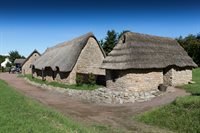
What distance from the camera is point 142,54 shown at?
2616cm

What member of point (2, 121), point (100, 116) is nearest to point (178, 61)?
point (100, 116)

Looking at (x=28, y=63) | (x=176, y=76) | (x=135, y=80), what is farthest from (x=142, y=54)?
(x=28, y=63)

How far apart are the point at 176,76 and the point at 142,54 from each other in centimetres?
486

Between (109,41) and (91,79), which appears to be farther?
(109,41)

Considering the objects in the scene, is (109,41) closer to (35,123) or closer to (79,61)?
(79,61)

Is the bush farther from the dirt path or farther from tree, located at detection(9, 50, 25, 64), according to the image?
tree, located at detection(9, 50, 25, 64)

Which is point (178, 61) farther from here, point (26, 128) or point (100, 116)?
point (26, 128)

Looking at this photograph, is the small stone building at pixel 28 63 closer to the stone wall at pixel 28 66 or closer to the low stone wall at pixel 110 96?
the stone wall at pixel 28 66

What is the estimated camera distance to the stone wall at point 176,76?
90.9 ft

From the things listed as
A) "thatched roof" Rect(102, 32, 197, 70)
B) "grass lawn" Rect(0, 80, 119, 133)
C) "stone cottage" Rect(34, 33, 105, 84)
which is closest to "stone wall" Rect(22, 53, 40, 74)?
"stone cottage" Rect(34, 33, 105, 84)

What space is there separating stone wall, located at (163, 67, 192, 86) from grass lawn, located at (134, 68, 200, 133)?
460 inches

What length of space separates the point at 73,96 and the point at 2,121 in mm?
13388

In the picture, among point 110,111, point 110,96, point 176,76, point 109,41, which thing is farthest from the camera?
point 109,41

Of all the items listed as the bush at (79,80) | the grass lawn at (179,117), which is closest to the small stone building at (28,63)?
the bush at (79,80)
